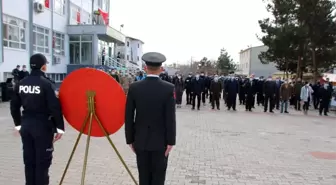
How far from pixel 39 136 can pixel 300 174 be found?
4.69 m

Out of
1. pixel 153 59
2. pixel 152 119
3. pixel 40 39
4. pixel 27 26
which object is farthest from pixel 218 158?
pixel 40 39

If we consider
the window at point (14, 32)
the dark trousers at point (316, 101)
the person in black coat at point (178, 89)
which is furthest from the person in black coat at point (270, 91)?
→ the window at point (14, 32)

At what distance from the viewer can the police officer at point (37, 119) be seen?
13.0 feet

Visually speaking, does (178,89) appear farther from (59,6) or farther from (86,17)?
(86,17)

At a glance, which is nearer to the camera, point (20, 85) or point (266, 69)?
point (20, 85)

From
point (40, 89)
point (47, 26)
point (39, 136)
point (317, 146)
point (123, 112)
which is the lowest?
point (317, 146)

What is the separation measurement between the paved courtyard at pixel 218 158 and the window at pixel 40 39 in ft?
47.8

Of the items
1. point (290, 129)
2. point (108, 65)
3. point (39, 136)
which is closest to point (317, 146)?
point (290, 129)

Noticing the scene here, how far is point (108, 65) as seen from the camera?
111 feet

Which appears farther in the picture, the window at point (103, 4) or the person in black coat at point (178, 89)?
the window at point (103, 4)

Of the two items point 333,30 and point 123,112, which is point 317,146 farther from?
point 333,30

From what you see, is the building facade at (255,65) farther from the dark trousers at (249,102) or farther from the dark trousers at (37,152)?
the dark trousers at (37,152)

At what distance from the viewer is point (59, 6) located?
93.9 ft

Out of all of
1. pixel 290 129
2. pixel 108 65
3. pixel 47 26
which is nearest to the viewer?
pixel 290 129
